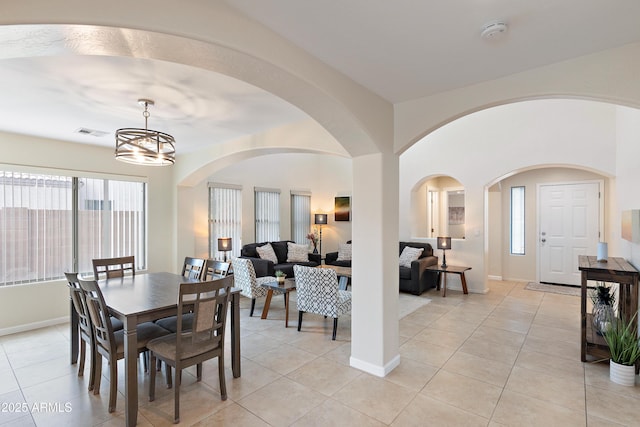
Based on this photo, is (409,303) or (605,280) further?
(409,303)

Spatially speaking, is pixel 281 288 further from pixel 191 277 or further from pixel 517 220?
pixel 517 220

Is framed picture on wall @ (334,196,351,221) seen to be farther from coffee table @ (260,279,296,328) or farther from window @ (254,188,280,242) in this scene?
coffee table @ (260,279,296,328)

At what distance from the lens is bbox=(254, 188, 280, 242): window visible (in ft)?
23.4

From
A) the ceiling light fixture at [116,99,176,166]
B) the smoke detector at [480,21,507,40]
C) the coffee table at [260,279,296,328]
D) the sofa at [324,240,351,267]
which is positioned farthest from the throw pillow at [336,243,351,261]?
the smoke detector at [480,21,507,40]

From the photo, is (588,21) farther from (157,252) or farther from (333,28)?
(157,252)

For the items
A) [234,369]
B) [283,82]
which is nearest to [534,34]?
[283,82]

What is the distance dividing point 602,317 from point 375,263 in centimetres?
257

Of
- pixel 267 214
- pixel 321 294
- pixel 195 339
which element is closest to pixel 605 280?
pixel 321 294

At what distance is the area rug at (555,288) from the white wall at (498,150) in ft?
4.26

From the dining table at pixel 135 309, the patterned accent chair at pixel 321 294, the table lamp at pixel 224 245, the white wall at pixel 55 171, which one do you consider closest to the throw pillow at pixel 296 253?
the table lamp at pixel 224 245

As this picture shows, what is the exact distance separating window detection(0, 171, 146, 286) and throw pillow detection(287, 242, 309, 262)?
9.64ft

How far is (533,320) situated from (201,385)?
4424 mm

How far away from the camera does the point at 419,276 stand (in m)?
5.74

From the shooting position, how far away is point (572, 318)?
14.3ft
